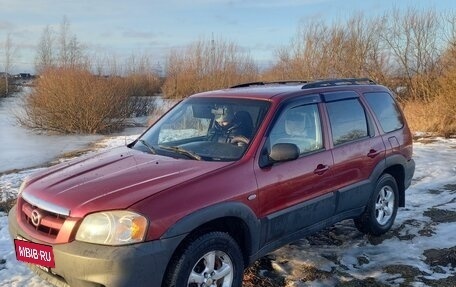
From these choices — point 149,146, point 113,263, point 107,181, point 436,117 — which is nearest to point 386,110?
point 149,146

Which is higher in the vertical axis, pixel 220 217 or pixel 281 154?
pixel 281 154

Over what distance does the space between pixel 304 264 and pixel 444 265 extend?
1343 mm

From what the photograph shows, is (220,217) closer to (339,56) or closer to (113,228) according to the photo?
(113,228)

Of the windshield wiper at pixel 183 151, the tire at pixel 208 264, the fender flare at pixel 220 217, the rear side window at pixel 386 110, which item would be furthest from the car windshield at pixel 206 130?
the rear side window at pixel 386 110

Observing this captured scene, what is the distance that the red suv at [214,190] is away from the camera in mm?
2906

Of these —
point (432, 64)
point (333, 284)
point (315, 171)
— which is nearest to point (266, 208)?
point (315, 171)

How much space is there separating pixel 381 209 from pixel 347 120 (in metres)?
1.30

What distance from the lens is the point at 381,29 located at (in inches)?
860

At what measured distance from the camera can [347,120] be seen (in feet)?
15.4

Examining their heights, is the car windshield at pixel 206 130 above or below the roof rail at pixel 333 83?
below

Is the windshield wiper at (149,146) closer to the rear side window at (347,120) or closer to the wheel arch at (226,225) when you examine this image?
the wheel arch at (226,225)

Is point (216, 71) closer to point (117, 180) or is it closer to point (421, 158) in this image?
point (421, 158)

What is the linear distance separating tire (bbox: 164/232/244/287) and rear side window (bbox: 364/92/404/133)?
8.72ft

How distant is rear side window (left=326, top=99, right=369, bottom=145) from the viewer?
449 cm
